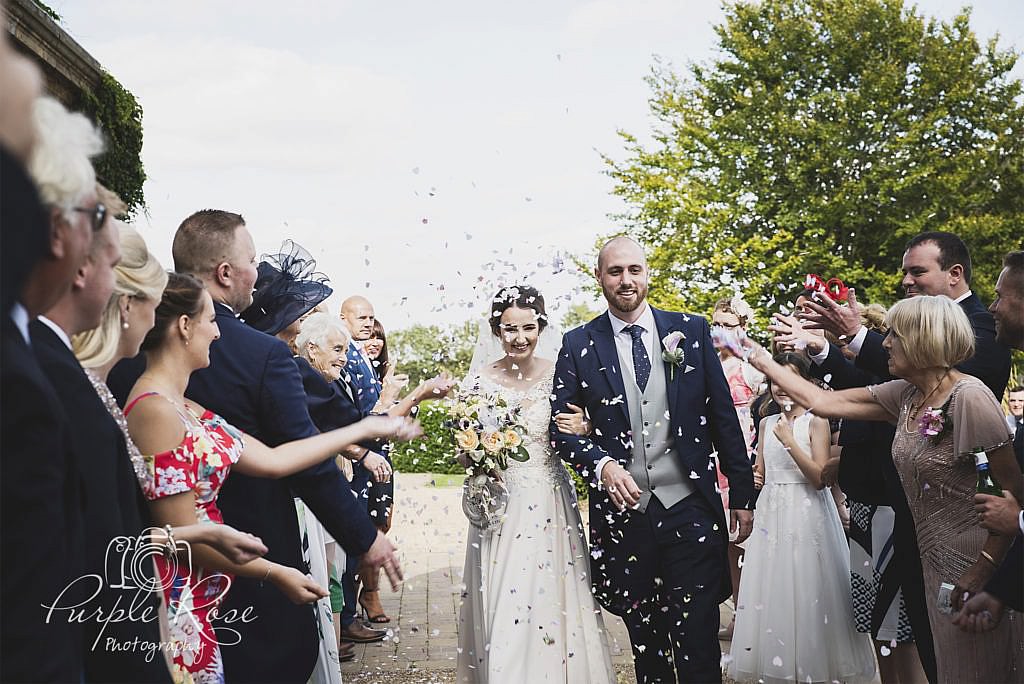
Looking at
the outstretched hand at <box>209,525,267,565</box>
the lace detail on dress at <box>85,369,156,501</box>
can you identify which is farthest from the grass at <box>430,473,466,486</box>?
the outstretched hand at <box>209,525,267,565</box>

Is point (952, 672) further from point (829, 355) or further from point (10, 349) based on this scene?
point (10, 349)

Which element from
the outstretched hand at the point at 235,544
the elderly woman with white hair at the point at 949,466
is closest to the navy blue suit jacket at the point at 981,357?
the elderly woman with white hair at the point at 949,466

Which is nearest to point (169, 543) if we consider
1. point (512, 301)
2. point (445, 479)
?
point (512, 301)

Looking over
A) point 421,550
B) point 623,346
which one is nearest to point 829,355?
point 623,346

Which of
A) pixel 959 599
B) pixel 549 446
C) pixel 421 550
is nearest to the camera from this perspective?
pixel 959 599

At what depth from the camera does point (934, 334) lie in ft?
11.9

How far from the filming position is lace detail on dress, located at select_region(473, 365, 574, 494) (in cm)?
532

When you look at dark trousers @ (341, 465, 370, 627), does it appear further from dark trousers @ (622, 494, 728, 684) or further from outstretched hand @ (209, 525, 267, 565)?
outstretched hand @ (209, 525, 267, 565)

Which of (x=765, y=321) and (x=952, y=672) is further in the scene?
(x=765, y=321)

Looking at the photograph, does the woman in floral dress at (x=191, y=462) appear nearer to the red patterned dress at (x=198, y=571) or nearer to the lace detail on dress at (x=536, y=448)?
the red patterned dress at (x=198, y=571)

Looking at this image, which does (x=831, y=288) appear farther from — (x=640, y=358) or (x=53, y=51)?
(x=53, y=51)

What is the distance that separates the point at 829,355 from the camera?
183 inches

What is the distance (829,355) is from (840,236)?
19221mm

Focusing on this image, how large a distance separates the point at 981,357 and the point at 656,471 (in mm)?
1617
